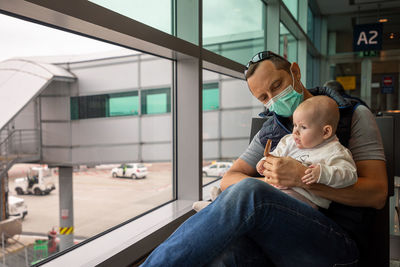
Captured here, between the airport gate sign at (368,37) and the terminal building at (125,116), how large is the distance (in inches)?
105

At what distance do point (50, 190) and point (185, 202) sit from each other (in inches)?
64.4

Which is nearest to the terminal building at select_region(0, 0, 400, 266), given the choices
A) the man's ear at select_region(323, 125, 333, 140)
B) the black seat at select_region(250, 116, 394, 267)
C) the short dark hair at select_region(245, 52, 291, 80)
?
the black seat at select_region(250, 116, 394, 267)

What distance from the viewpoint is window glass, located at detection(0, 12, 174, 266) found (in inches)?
89.6

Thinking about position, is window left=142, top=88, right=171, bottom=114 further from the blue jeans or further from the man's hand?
the blue jeans

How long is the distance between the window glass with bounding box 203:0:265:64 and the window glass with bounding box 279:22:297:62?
0.74 meters

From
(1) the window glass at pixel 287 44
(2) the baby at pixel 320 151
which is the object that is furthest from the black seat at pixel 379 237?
(1) the window glass at pixel 287 44

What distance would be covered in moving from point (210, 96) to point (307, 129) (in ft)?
8.64

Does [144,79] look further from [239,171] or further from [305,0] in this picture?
[305,0]

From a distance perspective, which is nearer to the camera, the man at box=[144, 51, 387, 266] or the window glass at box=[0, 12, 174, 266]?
the man at box=[144, 51, 387, 266]

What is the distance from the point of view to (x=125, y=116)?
12.0 ft

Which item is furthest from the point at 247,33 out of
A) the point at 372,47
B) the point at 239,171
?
the point at 372,47

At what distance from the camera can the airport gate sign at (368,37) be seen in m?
7.15

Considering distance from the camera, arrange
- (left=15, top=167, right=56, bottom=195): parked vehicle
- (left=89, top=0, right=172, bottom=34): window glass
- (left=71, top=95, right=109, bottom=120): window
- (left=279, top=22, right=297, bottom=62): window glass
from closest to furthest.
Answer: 1. (left=89, top=0, right=172, bottom=34): window glass
2. (left=15, top=167, right=56, bottom=195): parked vehicle
3. (left=71, top=95, right=109, bottom=120): window
4. (left=279, top=22, right=297, bottom=62): window glass

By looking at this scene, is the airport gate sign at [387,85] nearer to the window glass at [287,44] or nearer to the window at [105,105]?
the window glass at [287,44]
